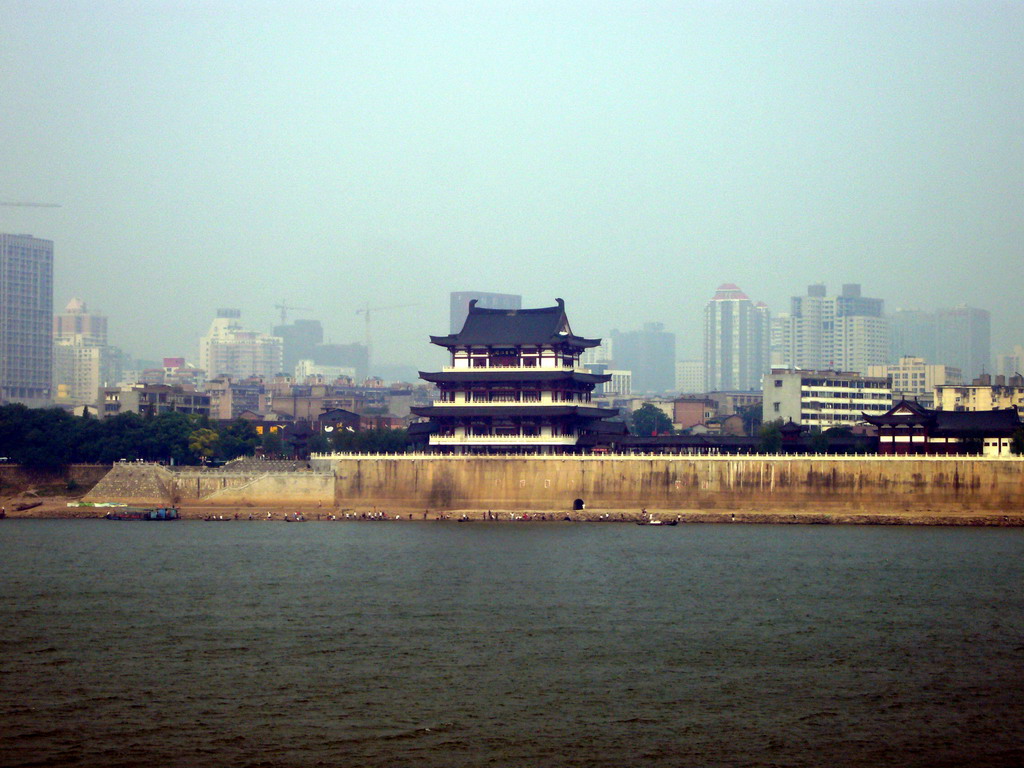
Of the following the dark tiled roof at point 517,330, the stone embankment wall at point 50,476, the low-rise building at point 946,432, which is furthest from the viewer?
the stone embankment wall at point 50,476

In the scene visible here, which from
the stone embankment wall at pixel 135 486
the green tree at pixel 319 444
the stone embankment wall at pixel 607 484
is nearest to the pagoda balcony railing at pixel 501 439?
the stone embankment wall at pixel 607 484

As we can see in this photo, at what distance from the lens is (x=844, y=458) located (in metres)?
98.5

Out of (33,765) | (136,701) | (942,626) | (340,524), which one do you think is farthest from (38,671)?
(340,524)

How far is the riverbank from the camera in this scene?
95.2m

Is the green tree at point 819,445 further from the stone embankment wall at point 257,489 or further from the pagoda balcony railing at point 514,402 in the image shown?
the stone embankment wall at point 257,489

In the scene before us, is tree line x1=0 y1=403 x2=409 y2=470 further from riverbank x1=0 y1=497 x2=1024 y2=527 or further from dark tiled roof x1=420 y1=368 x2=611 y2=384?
dark tiled roof x1=420 y1=368 x2=611 y2=384

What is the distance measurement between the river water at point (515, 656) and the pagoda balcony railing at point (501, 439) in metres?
27.3

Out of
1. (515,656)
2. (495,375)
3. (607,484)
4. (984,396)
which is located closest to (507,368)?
(495,375)

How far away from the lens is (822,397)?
17800cm

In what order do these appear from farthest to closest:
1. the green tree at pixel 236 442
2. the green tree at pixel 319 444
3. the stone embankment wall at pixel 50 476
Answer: the green tree at pixel 319 444 → the green tree at pixel 236 442 → the stone embankment wall at pixel 50 476

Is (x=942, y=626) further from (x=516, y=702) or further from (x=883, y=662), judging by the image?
(x=516, y=702)

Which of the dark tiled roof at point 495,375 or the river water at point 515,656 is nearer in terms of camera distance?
the river water at point 515,656

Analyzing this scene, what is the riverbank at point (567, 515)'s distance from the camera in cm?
9519

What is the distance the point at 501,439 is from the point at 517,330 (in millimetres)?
9995
